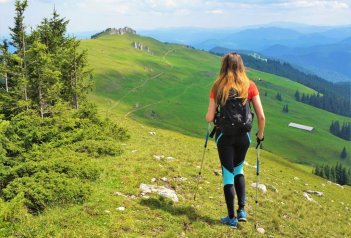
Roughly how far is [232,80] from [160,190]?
6.96m

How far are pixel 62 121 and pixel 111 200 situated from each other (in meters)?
13.0

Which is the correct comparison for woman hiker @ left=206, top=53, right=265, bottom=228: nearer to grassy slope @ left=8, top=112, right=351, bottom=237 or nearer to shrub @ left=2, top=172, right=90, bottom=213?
grassy slope @ left=8, top=112, right=351, bottom=237

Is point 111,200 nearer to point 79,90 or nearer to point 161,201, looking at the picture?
point 161,201

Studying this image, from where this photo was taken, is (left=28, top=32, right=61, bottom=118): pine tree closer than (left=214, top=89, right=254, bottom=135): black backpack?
No

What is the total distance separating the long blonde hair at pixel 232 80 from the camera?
11039 mm

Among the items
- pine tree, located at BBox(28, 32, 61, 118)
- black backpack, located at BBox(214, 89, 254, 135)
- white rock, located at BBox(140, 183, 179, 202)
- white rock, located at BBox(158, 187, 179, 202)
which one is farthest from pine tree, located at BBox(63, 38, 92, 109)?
black backpack, located at BBox(214, 89, 254, 135)

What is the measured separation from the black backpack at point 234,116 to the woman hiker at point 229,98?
77mm

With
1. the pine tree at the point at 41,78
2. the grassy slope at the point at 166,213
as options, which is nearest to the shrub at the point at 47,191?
the grassy slope at the point at 166,213

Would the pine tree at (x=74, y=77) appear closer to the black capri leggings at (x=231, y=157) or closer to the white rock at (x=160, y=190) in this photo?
the white rock at (x=160, y=190)

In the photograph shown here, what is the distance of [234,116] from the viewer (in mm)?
11156

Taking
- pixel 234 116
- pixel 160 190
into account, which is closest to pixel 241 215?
pixel 234 116

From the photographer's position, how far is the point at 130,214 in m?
Answer: 12.9

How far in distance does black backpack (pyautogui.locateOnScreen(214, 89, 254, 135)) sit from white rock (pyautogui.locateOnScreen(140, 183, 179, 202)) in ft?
16.7

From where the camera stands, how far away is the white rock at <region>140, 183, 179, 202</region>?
15115mm
